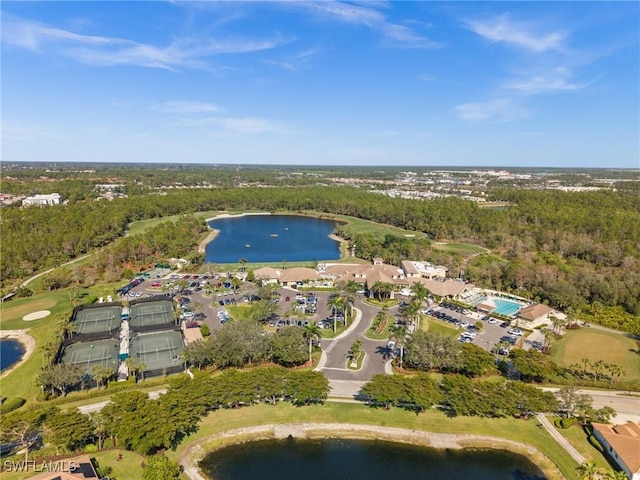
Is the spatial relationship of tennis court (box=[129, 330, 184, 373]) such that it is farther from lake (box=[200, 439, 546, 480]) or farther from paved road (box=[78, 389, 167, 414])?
lake (box=[200, 439, 546, 480])

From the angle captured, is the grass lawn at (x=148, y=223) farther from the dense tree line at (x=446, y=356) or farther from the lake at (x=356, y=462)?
the lake at (x=356, y=462)

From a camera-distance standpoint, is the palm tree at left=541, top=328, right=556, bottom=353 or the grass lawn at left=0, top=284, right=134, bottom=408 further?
the palm tree at left=541, top=328, right=556, bottom=353

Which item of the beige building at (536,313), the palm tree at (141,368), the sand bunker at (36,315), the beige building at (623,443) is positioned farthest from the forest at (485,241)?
the palm tree at (141,368)

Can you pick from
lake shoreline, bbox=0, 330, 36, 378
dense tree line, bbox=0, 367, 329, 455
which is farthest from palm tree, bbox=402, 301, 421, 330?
lake shoreline, bbox=0, 330, 36, 378

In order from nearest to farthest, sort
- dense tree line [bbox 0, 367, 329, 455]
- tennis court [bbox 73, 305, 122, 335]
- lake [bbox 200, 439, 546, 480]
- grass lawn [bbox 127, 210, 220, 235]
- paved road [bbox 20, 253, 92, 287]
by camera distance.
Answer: dense tree line [bbox 0, 367, 329, 455], lake [bbox 200, 439, 546, 480], tennis court [bbox 73, 305, 122, 335], paved road [bbox 20, 253, 92, 287], grass lawn [bbox 127, 210, 220, 235]

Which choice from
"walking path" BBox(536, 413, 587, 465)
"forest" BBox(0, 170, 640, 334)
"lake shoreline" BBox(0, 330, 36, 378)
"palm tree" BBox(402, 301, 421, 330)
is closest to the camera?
"walking path" BBox(536, 413, 587, 465)

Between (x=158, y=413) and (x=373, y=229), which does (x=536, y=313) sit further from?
(x=373, y=229)
